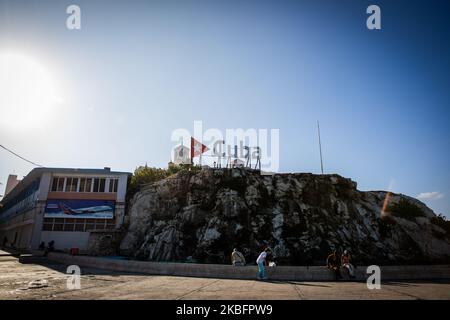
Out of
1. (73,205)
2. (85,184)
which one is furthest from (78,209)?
(85,184)

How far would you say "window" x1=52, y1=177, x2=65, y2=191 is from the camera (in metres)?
37.3

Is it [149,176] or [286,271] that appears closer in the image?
[286,271]

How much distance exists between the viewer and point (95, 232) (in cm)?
3456

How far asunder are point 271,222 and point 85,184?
2654 cm

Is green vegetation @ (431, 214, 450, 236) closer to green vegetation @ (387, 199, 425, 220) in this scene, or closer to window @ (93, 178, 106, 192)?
green vegetation @ (387, 199, 425, 220)

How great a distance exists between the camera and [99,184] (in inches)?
1496

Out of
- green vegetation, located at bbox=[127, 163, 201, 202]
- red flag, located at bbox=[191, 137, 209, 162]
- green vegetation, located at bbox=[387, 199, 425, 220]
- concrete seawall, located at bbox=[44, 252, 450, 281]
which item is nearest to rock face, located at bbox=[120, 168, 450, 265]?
green vegetation, located at bbox=[387, 199, 425, 220]

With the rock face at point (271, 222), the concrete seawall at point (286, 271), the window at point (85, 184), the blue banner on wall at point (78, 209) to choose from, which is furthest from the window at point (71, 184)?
the concrete seawall at point (286, 271)

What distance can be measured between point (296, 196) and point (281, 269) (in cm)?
2103

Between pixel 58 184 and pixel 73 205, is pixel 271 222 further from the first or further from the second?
pixel 58 184
